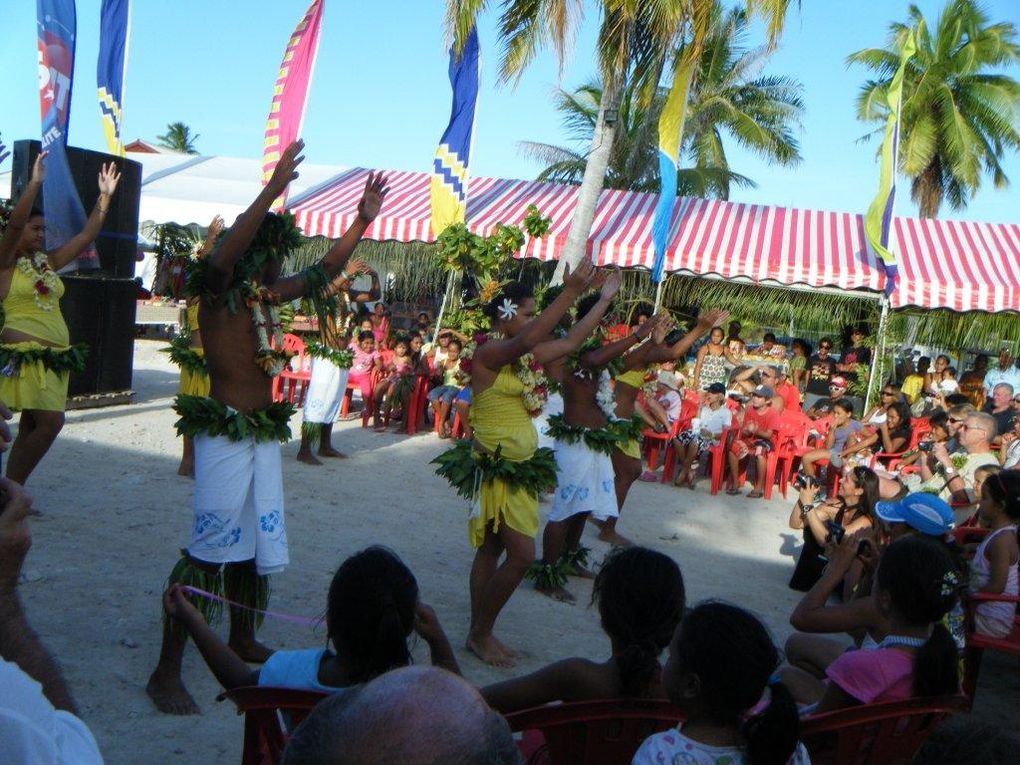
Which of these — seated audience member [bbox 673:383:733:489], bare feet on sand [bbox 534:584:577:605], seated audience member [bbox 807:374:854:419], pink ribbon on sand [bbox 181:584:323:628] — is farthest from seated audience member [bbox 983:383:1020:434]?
pink ribbon on sand [bbox 181:584:323:628]

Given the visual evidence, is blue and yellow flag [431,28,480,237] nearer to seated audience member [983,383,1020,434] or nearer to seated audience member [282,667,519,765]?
seated audience member [983,383,1020,434]

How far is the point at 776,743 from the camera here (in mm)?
2062

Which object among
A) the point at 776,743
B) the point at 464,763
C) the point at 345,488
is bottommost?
the point at 345,488

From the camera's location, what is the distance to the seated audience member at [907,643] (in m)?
2.61

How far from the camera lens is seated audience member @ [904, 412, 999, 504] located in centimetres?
682

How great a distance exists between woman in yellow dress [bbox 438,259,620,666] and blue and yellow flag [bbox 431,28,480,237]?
29.6ft

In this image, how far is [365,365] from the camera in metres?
12.1

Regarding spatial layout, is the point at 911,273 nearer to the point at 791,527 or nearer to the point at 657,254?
the point at 657,254

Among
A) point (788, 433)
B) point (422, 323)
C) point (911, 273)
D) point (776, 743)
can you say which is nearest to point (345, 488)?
point (788, 433)

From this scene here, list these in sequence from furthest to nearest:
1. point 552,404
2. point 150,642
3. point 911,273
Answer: point 911,273
point 552,404
point 150,642

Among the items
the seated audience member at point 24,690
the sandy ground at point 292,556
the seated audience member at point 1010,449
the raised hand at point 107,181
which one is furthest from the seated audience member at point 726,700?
the seated audience member at point 1010,449

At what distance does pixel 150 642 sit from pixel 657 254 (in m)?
11.0

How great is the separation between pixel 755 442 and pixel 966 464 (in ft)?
10.2

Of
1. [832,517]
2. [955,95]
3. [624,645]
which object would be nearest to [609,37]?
[832,517]
